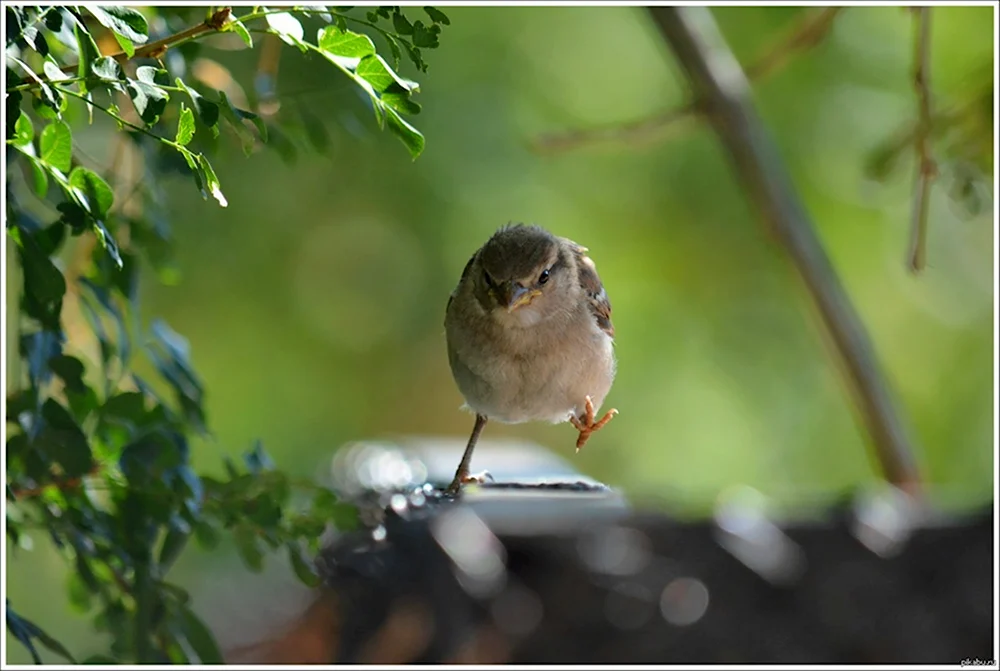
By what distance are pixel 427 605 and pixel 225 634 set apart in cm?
83

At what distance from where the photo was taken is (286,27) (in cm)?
90

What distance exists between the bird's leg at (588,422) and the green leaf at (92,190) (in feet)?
1.50

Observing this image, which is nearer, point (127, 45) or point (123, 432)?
point (127, 45)

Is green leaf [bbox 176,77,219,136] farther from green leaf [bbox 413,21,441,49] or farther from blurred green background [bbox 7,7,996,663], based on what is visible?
blurred green background [bbox 7,7,996,663]

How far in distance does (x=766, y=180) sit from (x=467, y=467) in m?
1.24

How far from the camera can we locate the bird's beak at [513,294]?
0.94 meters

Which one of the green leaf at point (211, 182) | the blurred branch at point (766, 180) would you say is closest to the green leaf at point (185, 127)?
the green leaf at point (211, 182)

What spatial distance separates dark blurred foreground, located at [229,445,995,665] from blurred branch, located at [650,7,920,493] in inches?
17.4

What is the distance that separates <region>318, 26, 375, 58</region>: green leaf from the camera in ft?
2.91

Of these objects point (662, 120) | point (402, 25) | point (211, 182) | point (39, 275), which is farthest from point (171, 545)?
point (662, 120)

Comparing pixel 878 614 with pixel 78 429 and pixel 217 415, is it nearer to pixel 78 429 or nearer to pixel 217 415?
pixel 78 429

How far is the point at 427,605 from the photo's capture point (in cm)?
254

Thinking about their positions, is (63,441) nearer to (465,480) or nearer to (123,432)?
(123,432)

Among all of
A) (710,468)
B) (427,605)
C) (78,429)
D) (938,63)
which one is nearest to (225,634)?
(427,605)
